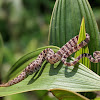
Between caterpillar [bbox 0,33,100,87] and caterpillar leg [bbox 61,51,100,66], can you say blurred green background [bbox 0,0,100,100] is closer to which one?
caterpillar [bbox 0,33,100,87]

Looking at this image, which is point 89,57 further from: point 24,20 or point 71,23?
point 24,20

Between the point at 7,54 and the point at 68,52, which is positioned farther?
the point at 7,54

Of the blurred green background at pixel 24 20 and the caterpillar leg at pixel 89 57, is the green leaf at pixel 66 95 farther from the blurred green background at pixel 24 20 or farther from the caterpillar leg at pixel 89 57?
the blurred green background at pixel 24 20

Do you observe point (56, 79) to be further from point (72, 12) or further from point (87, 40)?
point (72, 12)

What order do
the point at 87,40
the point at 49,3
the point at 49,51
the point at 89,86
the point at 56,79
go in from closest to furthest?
the point at 89,86 < the point at 56,79 < the point at 87,40 < the point at 49,51 < the point at 49,3

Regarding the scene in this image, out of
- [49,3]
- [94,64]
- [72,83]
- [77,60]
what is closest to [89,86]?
[72,83]

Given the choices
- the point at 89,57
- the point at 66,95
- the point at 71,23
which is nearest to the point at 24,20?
the point at 71,23

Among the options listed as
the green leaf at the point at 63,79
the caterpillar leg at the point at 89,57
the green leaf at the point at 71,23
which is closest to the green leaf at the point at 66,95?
the green leaf at the point at 63,79
